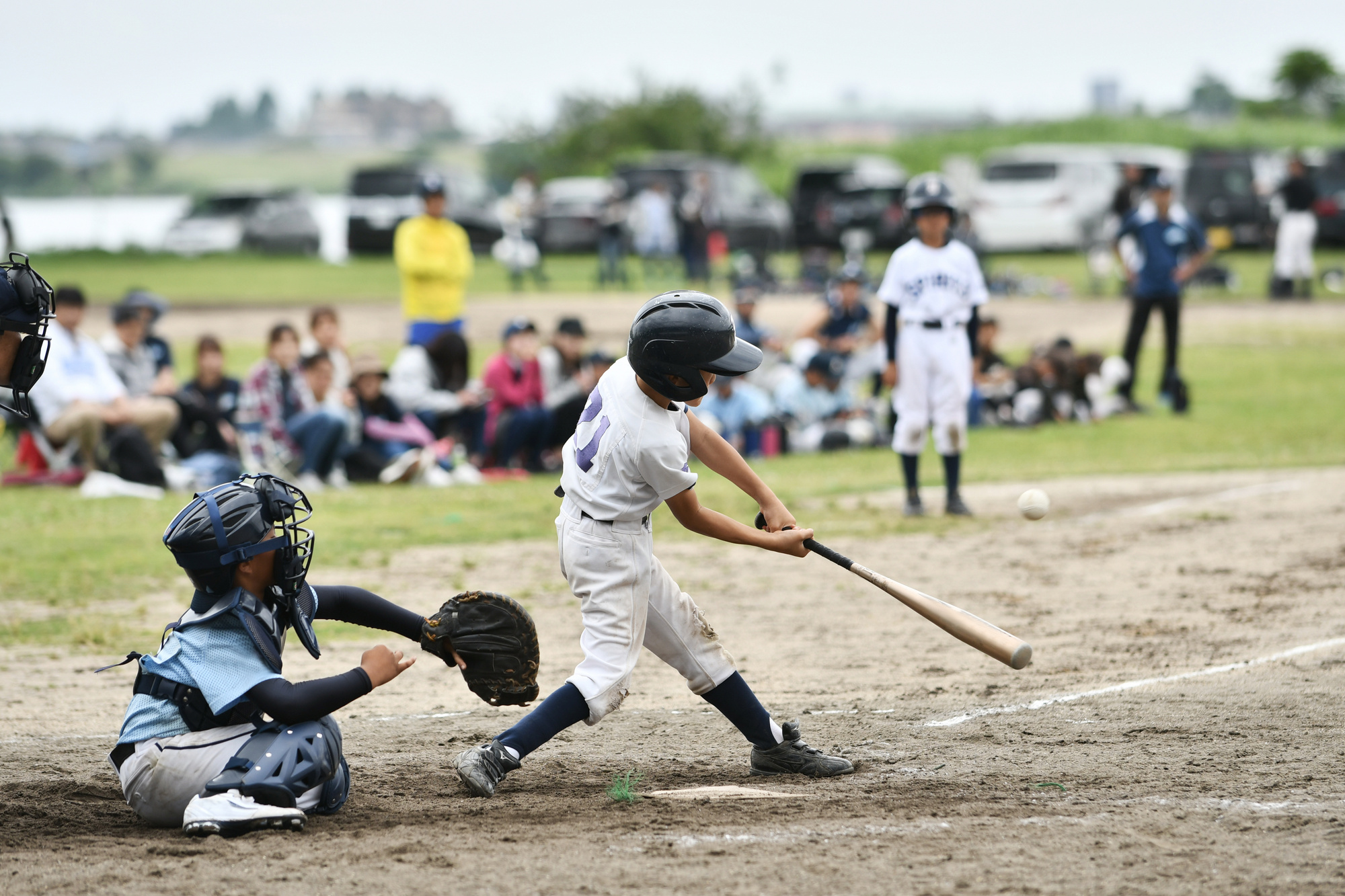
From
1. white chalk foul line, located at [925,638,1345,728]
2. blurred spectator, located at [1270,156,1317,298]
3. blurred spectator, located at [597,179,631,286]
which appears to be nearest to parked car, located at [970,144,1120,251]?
blurred spectator, located at [1270,156,1317,298]

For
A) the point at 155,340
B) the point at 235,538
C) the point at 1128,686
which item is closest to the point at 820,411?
the point at 155,340

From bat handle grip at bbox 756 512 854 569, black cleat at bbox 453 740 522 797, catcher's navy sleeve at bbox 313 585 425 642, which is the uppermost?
bat handle grip at bbox 756 512 854 569

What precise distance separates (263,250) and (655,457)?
1197 inches

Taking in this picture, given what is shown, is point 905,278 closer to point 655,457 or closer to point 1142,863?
point 655,457

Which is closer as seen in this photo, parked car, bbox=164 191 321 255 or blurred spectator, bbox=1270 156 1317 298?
blurred spectator, bbox=1270 156 1317 298

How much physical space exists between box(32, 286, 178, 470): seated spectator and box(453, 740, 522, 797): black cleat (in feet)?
22.7

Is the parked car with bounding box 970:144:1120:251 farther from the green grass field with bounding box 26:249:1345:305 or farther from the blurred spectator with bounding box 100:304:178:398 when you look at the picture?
the blurred spectator with bounding box 100:304:178:398

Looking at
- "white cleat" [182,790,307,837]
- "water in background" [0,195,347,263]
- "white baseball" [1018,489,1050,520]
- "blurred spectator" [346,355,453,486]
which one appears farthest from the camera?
"water in background" [0,195,347,263]

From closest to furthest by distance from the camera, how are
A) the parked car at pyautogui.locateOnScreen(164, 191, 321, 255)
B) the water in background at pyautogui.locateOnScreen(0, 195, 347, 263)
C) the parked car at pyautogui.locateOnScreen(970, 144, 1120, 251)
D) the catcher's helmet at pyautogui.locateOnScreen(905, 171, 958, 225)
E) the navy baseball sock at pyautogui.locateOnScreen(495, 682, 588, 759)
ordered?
1. the navy baseball sock at pyautogui.locateOnScreen(495, 682, 588, 759)
2. the catcher's helmet at pyautogui.locateOnScreen(905, 171, 958, 225)
3. the parked car at pyautogui.locateOnScreen(970, 144, 1120, 251)
4. the parked car at pyautogui.locateOnScreen(164, 191, 321, 255)
5. the water in background at pyautogui.locateOnScreen(0, 195, 347, 263)

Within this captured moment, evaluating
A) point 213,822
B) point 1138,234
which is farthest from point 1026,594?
point 1138,234

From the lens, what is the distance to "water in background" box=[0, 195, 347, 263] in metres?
33.1

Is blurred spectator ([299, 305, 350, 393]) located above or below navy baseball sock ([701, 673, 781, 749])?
above

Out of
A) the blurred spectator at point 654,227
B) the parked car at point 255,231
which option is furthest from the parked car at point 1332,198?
the parked car at point 255,231

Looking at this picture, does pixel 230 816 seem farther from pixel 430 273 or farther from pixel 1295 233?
pixel 1295 233
